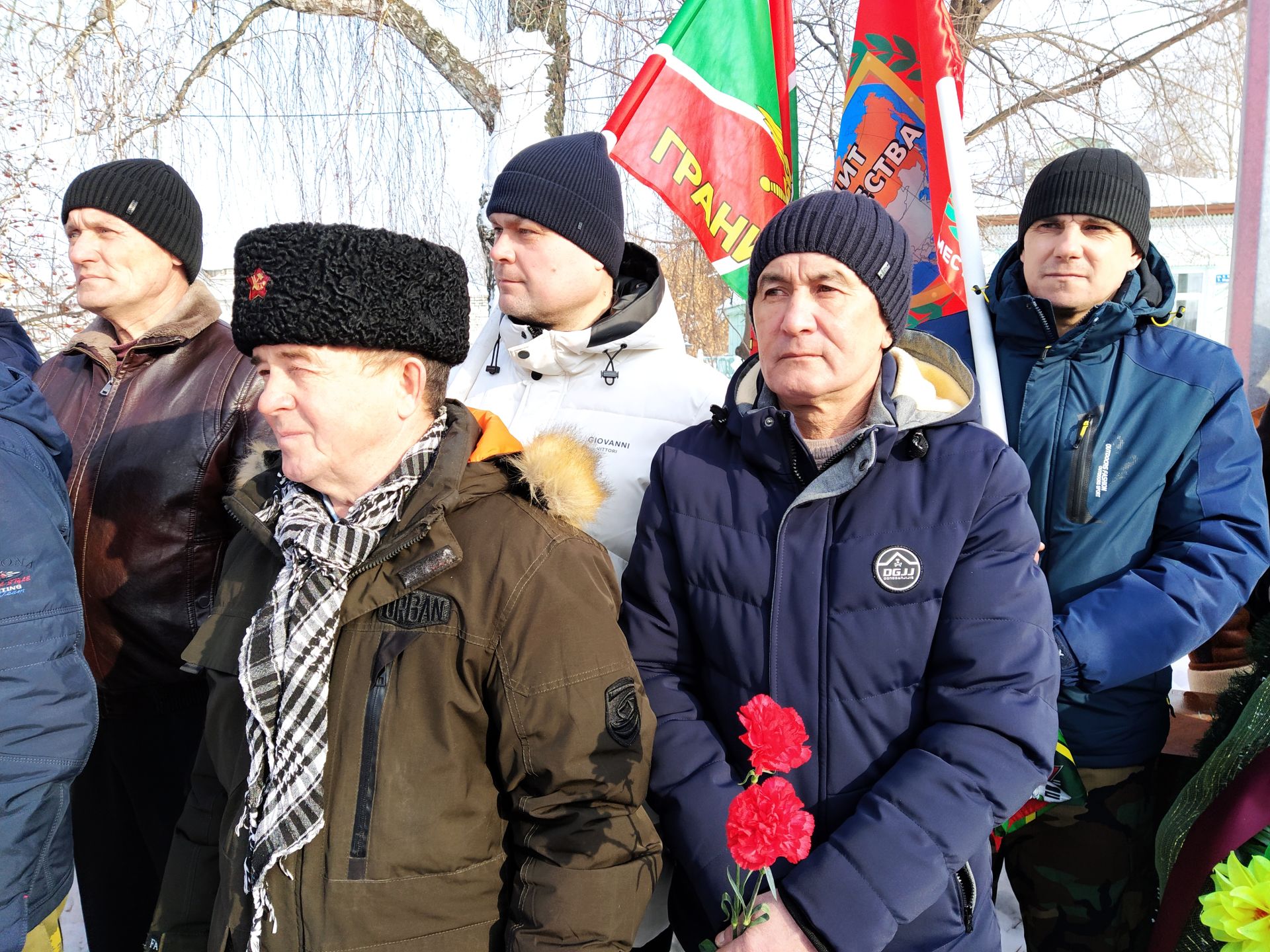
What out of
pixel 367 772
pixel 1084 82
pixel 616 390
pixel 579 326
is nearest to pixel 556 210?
pixel 579 326

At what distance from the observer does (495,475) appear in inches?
64.8

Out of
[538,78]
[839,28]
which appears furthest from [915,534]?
[839,28]

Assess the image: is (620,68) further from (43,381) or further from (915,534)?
(915,534)

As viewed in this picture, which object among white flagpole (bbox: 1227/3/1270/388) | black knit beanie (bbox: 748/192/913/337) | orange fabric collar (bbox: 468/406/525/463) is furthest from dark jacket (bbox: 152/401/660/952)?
white flagpole (bbox: 1227/3/1270/388)

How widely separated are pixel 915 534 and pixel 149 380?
6.97 ft

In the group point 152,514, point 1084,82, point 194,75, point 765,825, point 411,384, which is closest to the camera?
point 765,825

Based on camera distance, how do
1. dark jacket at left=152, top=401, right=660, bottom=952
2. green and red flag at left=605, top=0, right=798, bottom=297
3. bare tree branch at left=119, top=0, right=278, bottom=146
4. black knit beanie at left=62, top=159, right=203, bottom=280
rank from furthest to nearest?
1. bare tree branch at left=119, top=0, right=278, bottom=146
2. green and red flag at left=605, top=0, right=798, bottom=297
3. black knit beanie at left=62, top=159, right=203, bottom=280
4. dark jacket at left=152, top=401, right=660, bottom=952

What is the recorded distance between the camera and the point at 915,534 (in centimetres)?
159

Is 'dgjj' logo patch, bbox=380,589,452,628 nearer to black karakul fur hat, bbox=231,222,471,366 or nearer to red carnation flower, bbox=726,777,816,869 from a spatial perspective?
black karakul fur hat, bbox=231,222,471,366

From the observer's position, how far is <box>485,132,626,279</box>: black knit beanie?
246 centimetres

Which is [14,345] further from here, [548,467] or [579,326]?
[548,467]

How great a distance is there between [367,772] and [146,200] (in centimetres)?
204

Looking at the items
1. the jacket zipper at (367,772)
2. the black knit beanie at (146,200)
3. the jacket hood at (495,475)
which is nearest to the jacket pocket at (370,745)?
the jacket zipper at (367,772)

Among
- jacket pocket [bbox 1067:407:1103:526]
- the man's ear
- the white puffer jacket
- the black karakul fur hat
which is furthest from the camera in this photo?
the white puffer jacket
